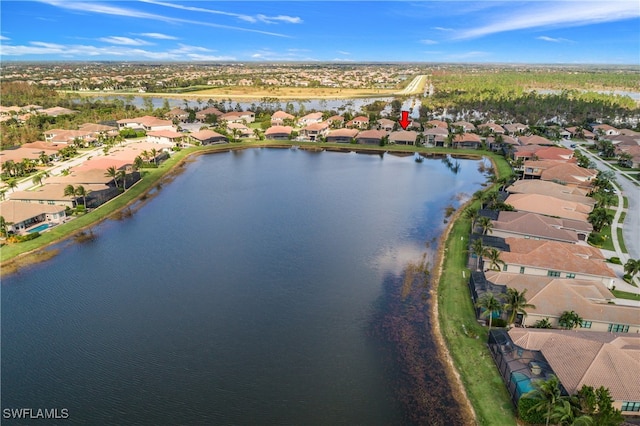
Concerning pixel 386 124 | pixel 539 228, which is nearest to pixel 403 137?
pixel 386 124

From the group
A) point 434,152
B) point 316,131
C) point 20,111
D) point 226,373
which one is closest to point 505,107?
point 434,152

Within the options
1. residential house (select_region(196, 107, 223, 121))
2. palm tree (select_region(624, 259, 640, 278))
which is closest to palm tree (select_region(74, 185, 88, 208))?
palm tree (select_region(624, 259, 640, 278))

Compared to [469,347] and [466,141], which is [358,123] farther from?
[469,347]

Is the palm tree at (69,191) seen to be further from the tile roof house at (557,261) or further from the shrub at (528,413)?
the shrub at (528,413)

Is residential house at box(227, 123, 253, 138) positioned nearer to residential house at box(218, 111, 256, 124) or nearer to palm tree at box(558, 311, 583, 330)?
residential house at box(218, 111, 256, 124)

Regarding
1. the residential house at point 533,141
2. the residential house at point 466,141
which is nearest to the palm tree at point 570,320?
the residential house at point 533,141
